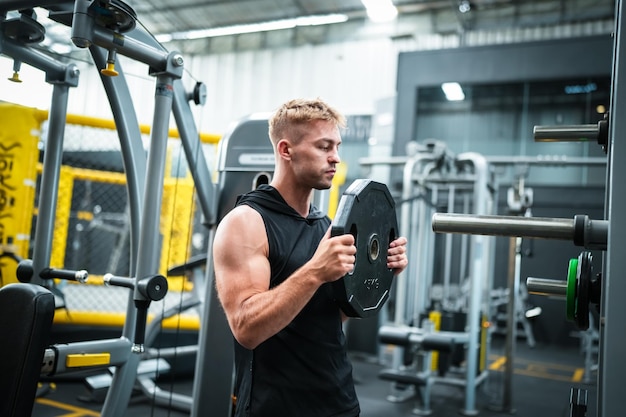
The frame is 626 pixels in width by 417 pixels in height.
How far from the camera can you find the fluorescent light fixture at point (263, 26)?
10.6m

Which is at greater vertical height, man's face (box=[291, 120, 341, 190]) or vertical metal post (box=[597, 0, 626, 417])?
man's face (box=[291, 120, 341, 190])

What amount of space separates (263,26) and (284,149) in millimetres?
10058

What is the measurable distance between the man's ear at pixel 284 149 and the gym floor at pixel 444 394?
1.03 m

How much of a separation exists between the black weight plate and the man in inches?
1.8

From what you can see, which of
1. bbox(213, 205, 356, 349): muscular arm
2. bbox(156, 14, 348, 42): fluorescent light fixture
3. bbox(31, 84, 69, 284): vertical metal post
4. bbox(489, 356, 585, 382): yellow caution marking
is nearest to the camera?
bbox(213, 205, 356, 349): muscular arm

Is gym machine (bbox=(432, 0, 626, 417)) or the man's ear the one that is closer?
gym machine (bbox=(432, 0, 626, 417))

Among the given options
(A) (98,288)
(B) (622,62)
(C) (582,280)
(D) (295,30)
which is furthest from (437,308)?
(D) (295,30)

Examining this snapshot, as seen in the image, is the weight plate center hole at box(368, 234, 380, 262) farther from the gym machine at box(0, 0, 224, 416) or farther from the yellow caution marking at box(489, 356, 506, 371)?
the yellow caution marking at box(489, 356, 506, 371)

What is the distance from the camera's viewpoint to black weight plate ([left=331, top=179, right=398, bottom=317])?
132 centimetres

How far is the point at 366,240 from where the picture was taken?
1420mm

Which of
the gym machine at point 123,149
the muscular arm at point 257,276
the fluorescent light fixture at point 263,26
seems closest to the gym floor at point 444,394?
the gym machine at point 123,149

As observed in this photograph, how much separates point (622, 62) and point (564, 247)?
805 cm

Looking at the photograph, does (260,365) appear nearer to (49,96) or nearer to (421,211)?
(49,96)

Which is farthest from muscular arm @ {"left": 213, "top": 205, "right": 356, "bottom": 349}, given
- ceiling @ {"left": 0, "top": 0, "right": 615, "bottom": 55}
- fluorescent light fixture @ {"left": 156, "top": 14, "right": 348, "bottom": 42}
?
fluorescent light fixture @ {"left": 156, "top": 14, "right": 348, "bottom": 42}
